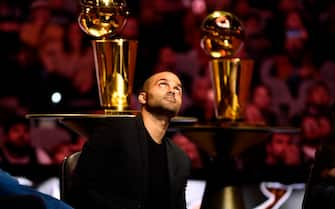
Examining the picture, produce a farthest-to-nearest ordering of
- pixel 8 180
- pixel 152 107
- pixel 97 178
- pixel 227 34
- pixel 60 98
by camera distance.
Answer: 1. pixel 60 98
2. pixel 227 34
3. pixel 152 107
4. pixel 97 178
5. pixel 8 180

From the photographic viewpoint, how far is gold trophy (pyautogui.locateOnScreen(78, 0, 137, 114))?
2238 millimetres

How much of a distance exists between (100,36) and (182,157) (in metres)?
0.41

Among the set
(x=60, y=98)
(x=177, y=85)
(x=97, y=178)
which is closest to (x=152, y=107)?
(x=177, y=85)

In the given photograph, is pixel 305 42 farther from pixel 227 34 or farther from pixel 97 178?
pixel 97 178

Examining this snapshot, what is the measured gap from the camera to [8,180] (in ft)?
5.16

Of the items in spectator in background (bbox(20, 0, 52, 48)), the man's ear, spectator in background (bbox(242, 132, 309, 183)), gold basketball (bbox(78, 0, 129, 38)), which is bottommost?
spectator in background (bbox(242, 132, 309, 183))

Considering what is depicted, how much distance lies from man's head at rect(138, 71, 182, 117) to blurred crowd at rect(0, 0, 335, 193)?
1.37 meters

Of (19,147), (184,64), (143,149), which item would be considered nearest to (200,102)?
(184,64)

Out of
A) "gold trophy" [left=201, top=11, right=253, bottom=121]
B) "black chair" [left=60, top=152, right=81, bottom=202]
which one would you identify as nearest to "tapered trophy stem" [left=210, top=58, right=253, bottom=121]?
"gold trophy" [left=201, top=11, right=253, bottom=121]

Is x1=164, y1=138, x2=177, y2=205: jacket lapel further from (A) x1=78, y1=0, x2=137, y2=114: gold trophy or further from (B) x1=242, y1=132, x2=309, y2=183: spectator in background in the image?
(B) x1=242, y1=132, x2=309, y2=183: spectator in background

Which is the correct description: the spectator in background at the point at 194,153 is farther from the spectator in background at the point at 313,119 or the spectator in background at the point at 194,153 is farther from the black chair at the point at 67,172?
the black chair at the point at 67,172

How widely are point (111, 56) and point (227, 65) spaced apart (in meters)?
0.46

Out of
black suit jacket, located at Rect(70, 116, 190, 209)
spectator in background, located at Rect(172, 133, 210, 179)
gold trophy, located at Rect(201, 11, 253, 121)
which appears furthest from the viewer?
spectator in background, located at Rect(172, 133, 210, 179)

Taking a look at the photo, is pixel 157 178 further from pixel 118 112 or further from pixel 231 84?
pixel 231 84
